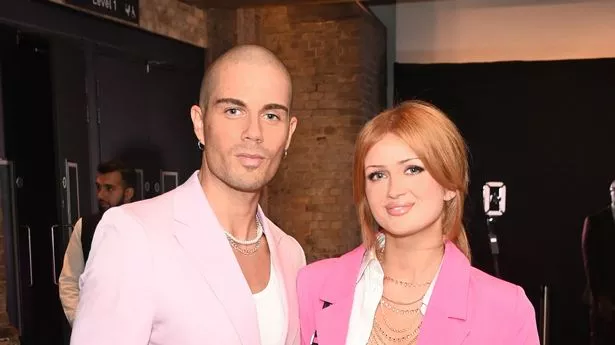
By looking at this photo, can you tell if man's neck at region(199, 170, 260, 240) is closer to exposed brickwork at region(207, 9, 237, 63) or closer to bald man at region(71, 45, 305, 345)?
bald man at region(71, 45, 305, 345)

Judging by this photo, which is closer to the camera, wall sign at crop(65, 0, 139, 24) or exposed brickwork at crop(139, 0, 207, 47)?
wall sign at crop(65, 0, 139, 24)

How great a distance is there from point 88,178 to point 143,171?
0.55 metres

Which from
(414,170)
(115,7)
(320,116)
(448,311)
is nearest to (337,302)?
(448,311)

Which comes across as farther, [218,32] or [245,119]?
[218,32]

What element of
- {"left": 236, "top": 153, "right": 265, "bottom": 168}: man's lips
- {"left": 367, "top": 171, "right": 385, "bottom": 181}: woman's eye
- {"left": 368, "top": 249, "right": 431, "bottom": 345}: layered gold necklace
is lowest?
{"left": 368, "top": 249, "right": 431, "bottom": 345}: layered gold necklace

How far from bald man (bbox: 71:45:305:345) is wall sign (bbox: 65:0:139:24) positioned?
2.37 metres

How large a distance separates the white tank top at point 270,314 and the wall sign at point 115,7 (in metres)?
2.64

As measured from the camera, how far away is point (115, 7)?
416 cm

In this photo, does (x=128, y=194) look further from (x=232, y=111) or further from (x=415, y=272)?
(x=415, y=272)

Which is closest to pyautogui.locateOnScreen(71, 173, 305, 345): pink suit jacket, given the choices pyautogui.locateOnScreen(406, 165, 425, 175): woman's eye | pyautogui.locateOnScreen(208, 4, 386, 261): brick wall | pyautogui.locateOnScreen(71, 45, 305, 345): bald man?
pyautogui.locateOnScreen(71, 45, 305, 345): bald man

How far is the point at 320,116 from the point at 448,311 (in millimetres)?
4693

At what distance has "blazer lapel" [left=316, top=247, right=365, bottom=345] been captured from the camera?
72.5 inches

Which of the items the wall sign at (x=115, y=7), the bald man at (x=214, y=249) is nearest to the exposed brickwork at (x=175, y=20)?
the wall sign at (x=115, y=7)

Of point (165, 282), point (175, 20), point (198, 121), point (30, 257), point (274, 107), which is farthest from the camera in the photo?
point (175, 20)
